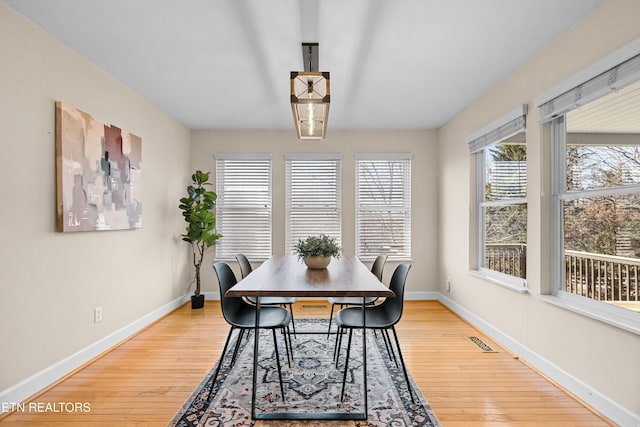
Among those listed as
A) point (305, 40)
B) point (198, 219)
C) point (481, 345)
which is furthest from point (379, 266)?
point (198, 219)

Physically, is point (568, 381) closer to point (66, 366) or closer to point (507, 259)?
point (507, 259)

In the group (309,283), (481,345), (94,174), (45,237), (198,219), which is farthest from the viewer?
(198,219)

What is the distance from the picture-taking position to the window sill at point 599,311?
2127mm

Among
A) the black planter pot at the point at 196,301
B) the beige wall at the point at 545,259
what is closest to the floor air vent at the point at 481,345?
the beige wall at the point at 545,259

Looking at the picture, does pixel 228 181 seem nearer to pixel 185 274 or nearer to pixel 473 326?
pixel 185 274

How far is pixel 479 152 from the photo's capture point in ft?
13.8

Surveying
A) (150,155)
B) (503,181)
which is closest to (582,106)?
(503,181)

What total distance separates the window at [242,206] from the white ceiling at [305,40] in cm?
148

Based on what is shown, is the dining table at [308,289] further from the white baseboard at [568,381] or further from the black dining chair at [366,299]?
the white baseboard at [568,381]

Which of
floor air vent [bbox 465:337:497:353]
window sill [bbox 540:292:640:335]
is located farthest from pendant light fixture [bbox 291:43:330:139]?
floor air vent [bbox 465:337:497:353]

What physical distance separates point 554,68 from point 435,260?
328cm

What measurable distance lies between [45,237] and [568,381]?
3.92m

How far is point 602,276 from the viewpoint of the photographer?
2.41 m

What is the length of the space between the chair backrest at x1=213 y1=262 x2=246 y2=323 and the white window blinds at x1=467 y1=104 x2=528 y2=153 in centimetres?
283
